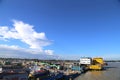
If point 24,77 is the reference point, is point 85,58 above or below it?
above

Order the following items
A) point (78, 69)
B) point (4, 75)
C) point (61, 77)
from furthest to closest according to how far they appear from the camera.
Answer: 1. point (78, 69)
2. point (61, 77)
3. point (4, 75)

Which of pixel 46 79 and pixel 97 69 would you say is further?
pixel 97 69

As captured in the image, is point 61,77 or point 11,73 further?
point 61,77

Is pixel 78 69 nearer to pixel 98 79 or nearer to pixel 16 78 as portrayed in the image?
pixel 98 79

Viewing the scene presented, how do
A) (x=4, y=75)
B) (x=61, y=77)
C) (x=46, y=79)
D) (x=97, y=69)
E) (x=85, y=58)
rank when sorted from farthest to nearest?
1. (x=85, y=58)
2. (x=97, y=69)
3. (x=61, y=77)
4. (x=46, y=79)
5. (x=4, y=75)

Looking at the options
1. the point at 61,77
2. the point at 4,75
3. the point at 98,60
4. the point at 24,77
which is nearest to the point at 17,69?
the point at 24,77

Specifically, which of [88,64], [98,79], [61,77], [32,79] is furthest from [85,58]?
[32,79]

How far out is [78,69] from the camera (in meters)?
83.6

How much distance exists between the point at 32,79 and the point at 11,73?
13.6m

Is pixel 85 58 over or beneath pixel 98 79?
over

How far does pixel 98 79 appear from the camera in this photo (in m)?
57.9

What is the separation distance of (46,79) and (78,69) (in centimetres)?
4419

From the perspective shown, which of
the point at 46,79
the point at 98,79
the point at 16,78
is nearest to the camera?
the point at 16,78

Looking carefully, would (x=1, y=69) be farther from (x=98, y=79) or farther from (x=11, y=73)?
(x=98, y=79)
